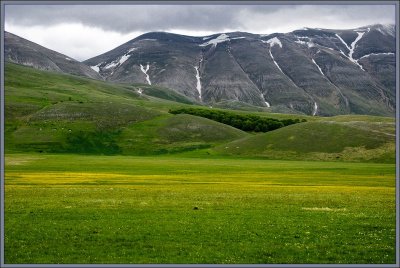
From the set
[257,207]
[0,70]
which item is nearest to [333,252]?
[257,207]

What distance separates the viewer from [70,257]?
2511 centimetres

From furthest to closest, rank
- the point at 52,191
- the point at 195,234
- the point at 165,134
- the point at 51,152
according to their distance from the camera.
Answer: the point at 165,134 < the point at 51,152 < the point at 52,191 < the point at 195,234

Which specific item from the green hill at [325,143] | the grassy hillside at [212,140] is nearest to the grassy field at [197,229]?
the green hill at [325,143]

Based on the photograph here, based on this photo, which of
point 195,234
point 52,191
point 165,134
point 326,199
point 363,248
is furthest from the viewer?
point 165,134

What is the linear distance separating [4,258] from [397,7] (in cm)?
2765

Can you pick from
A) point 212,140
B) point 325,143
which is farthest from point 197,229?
point 212,140

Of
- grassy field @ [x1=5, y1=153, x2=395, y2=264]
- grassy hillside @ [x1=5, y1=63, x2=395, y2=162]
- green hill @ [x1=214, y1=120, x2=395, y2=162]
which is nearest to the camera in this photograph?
grassy field @ [x1=5, y1=153, x2=395, y2=264]

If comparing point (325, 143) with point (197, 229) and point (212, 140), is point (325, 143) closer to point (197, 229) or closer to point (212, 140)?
point (212, 140)

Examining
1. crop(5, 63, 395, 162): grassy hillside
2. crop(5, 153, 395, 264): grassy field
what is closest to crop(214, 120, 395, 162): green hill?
crop(5, 63, 395, 162): grassy hillside

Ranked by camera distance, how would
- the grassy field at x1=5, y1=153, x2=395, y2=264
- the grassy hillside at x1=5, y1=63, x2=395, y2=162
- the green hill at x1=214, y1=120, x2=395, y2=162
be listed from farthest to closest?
1. the grassy hillside at x1=5, y1=63, x2=395, y2=162
2. the green hill at x1=214, y1=120, x2=395, y2=162
3. the grassy field at x1=5, y1=153, x2=395, y2=264

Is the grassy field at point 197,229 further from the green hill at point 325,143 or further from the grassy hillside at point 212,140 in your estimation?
the grassy hillside at point 212,140

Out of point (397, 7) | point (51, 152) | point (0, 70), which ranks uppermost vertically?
point (397, 7)

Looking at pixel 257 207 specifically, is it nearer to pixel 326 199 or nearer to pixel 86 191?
pixel 326 199

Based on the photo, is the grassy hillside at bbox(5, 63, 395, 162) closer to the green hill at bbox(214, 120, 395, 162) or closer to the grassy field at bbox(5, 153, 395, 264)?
the green hill at bbox(214, 120, 395, 162)
